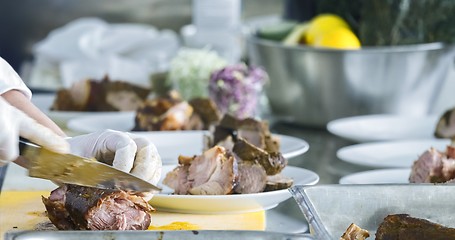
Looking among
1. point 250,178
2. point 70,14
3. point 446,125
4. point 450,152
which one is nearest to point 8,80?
point 250,178

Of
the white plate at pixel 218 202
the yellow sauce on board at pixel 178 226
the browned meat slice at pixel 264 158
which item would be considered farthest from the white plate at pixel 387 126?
the yellow sauce on board at pixel 178 226

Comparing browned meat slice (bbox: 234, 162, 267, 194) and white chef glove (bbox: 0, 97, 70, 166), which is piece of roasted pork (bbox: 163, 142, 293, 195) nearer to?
browned meat slice (bbox: 234, 162, 267, 194)

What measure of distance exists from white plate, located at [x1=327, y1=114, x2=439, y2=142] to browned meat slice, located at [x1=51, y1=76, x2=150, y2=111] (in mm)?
606

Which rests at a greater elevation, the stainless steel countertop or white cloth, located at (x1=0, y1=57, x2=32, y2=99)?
white cloth, located at (x1=0, y1=57, x2=32, y2=99)

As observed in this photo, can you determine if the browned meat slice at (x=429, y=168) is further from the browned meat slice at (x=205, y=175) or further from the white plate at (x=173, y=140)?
the browned meat slice at (x=205, y=175)

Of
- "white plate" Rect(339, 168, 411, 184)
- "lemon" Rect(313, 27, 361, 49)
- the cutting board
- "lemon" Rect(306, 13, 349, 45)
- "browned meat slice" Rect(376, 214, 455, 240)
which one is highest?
"lemon" Rect(306, 13, 349, 45)

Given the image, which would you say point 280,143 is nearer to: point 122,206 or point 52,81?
point 122,206

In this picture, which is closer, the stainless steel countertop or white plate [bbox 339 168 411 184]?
the stainless steel countertop

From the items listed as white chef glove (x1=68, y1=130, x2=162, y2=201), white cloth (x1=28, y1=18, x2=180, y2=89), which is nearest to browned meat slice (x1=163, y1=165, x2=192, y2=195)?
white chef glove (x1=68, y1=130, x2=162, y2=201)

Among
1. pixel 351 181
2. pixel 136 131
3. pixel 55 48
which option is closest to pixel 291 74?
Answer: pixel 136 131

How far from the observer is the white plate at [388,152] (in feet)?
7.59

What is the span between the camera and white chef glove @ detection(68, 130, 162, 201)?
1.58 metres

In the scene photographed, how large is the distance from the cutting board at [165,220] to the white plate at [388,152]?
1.78 ft

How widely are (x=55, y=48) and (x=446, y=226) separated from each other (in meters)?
2.50
